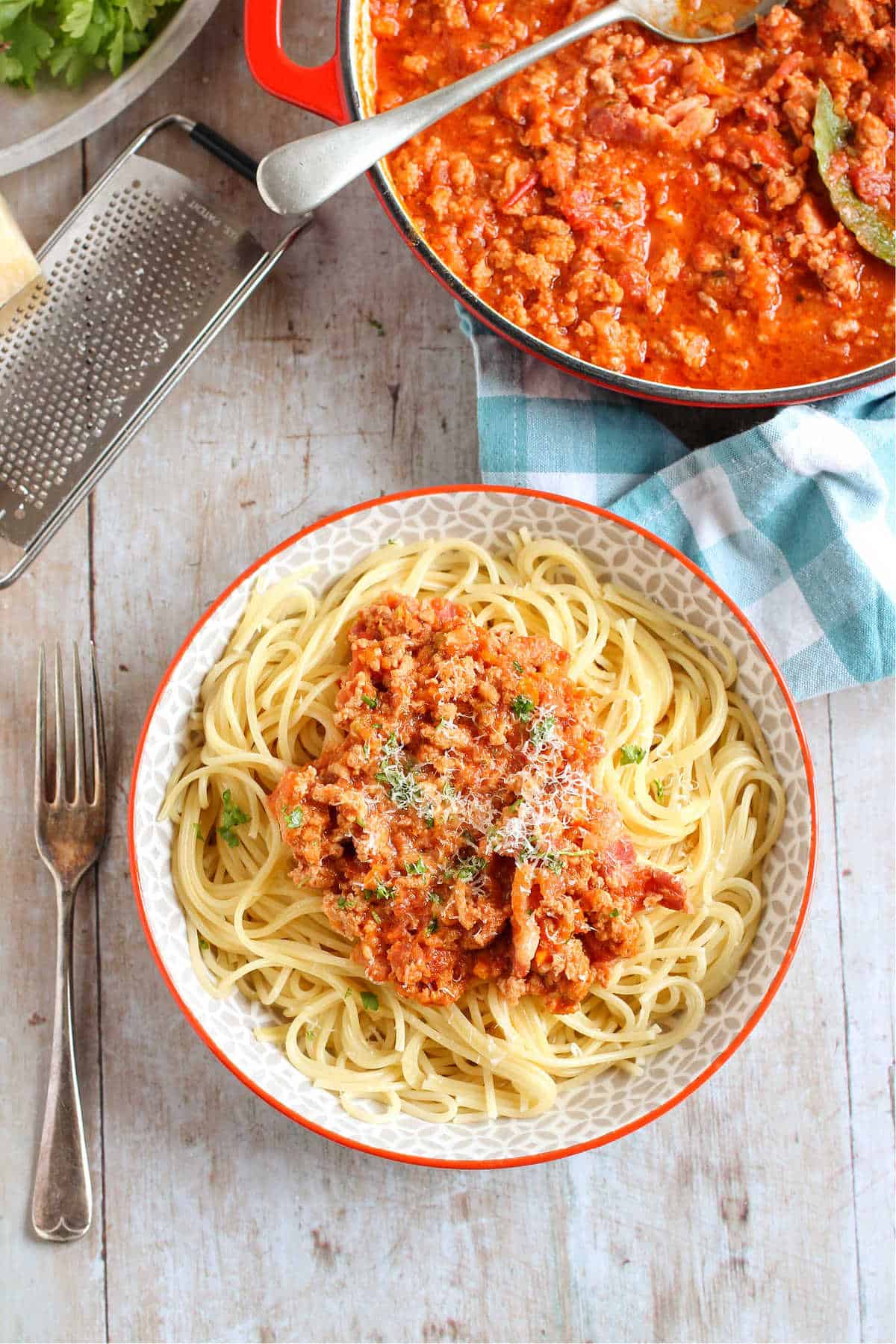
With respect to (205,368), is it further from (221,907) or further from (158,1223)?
(158,1223)

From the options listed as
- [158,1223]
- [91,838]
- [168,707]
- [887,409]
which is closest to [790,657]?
[887,409]

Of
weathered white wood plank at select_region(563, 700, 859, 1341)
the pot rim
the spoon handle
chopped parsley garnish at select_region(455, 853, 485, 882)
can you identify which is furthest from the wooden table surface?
chopped parsley garnish at select_region(455, 853, 485, 882)

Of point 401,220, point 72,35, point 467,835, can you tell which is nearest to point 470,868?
point 467,835

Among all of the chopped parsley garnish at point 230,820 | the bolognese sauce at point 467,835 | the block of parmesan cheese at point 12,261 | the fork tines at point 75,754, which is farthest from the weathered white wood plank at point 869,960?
the block of parmesan cheese at point 12,261

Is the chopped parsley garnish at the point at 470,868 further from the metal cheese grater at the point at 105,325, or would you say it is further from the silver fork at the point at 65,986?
the metal cheese grater at the point at 105,325

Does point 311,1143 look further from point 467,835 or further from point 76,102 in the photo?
point 76,102

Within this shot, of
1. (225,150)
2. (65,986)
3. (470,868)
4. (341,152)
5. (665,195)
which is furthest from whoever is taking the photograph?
(225,150)
